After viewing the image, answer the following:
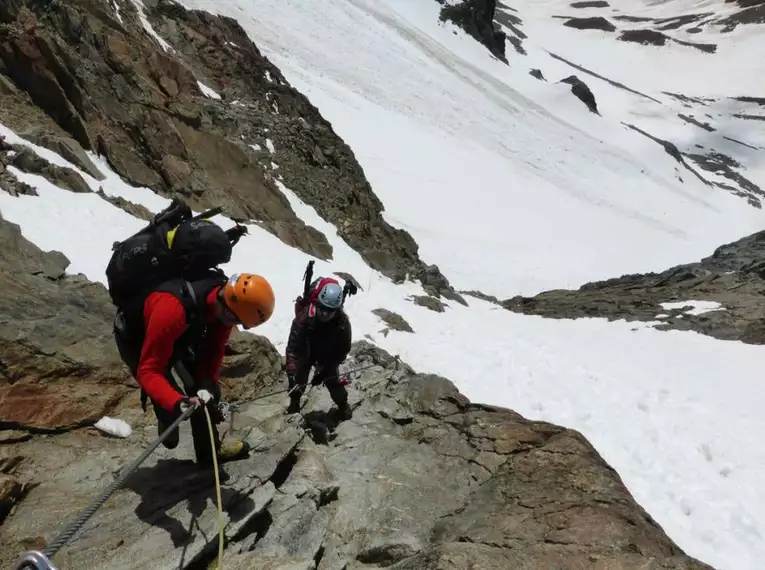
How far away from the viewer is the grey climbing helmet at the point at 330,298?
609 cm

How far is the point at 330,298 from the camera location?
609 cm

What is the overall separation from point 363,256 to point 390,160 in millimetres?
12577

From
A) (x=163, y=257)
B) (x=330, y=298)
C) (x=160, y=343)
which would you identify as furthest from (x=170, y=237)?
(x=330, y=298)

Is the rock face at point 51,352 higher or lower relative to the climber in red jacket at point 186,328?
lower

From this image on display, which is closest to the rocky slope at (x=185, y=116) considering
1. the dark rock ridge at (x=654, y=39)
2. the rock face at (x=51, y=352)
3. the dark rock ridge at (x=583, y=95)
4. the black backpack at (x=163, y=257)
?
the rock face at (x=51, y=352)

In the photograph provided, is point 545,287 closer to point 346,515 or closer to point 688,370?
point 688,370

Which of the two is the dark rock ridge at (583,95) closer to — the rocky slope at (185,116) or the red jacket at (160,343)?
the rocky slope at (185,116)

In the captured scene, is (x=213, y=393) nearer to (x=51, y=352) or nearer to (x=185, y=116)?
(x=51, y=352)

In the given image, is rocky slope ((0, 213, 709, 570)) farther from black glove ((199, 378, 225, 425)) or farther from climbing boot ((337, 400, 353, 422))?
black glove ((199, 378, 225, 425))

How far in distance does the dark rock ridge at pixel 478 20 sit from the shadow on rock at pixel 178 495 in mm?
60214

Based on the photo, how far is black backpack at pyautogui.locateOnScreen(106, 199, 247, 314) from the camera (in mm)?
4004

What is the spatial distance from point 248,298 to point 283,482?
183cm

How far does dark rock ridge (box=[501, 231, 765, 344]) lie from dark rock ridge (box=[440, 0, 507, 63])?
4112 cm

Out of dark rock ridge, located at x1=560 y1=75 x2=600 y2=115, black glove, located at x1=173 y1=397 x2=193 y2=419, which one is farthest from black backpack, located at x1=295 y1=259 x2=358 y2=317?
dark rock ridge, located at x1=560 y1=75 x2=600 y2=115
